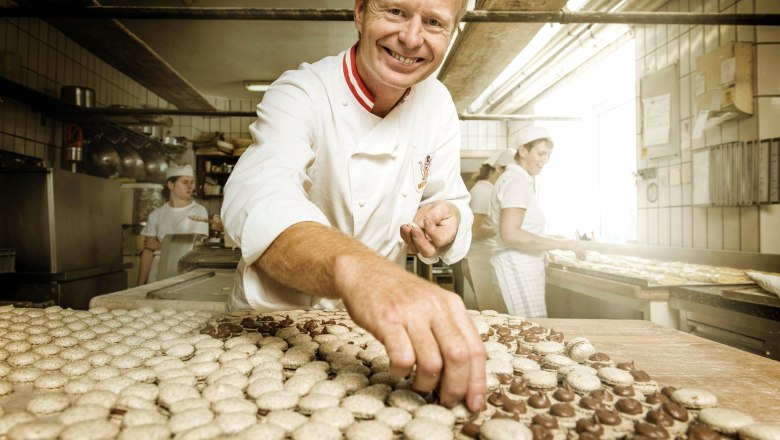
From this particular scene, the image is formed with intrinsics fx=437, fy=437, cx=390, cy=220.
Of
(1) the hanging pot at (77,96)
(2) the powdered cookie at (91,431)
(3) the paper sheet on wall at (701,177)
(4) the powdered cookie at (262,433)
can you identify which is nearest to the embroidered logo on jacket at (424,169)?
(4) the powdered cookie at (262,433)

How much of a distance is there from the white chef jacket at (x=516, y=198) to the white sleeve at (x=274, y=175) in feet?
7.02

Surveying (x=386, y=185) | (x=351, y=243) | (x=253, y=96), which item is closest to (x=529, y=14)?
(x=386, y=185)

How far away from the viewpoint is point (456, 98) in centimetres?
334

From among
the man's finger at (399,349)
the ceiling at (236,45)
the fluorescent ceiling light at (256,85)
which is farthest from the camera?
the fluorescent ceiling light at (256,85)

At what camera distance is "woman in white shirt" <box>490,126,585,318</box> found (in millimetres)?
3234

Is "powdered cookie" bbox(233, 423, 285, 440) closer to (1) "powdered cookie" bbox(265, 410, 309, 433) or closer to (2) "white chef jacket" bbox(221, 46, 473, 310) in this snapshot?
(1) "powdered cookie" bbox(265, 410, 309, 433)

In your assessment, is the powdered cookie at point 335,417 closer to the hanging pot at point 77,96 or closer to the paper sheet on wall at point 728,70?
the paper sheet on wall at point 728,70

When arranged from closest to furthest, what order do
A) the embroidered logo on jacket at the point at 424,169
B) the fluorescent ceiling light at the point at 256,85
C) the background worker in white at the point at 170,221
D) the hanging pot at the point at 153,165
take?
1. the embroidered logo on jacket at the point at 424,169
2. the background worker in white at the point at 170,221
3. the hanging pot at the point at 153,165
4. the fluorescent ceiling light at the point at 256,85

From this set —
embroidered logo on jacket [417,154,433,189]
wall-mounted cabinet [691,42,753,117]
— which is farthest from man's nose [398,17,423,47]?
wall-mounted cabinet [691,42,753,117]

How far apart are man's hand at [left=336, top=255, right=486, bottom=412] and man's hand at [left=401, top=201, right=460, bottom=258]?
2.07 ft

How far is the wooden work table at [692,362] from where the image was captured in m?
0.98

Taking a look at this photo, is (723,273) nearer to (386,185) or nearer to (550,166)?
(386,185)

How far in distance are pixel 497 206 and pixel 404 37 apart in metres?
2.39

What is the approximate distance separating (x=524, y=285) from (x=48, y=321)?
287 cm
